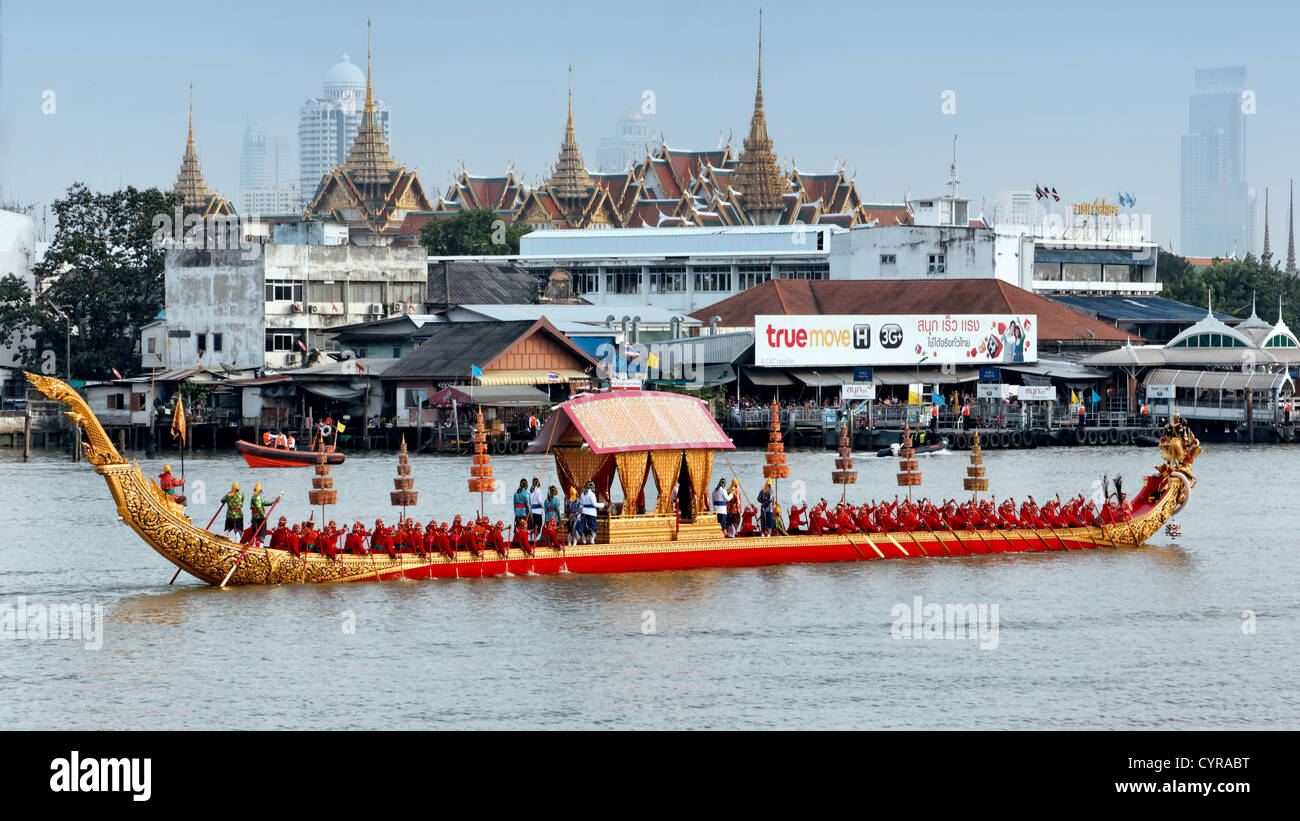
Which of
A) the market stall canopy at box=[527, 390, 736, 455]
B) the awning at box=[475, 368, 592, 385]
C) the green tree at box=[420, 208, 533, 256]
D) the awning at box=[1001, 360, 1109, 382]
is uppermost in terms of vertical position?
the green tree at box=[420, 208, 533, 256]

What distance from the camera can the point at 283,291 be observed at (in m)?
76.9

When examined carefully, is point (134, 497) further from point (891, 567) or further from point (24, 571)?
point (891, 567)

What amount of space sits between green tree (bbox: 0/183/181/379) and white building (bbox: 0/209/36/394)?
0.82 meters

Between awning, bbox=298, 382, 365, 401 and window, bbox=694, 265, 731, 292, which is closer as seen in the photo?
awning, bbox=298, 382, 365, 401

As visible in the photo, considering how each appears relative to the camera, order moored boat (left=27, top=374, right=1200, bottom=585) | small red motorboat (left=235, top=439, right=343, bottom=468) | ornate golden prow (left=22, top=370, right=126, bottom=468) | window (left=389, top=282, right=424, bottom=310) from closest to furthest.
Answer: ornate golden prow (left=22, top=370, right=126, bottom=468) → moored boat (left=27, top=374, right=1200, bottom=585) → small red motorboat (left=235, top=439, right=343, bottom=468) → window (left=389, top=282, right=424, bottom=310)

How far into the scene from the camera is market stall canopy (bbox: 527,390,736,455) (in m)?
33.7

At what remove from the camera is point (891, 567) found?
36469 mm

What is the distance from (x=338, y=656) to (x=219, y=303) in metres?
51.5

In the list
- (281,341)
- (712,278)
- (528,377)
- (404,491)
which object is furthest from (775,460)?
(712,278)

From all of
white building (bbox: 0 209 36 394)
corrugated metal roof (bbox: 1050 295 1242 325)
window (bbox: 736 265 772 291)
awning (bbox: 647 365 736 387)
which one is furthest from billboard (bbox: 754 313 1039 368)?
white building (bbox: 0 209 36 394)

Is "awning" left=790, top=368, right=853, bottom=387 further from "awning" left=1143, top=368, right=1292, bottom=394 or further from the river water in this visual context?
the river water
